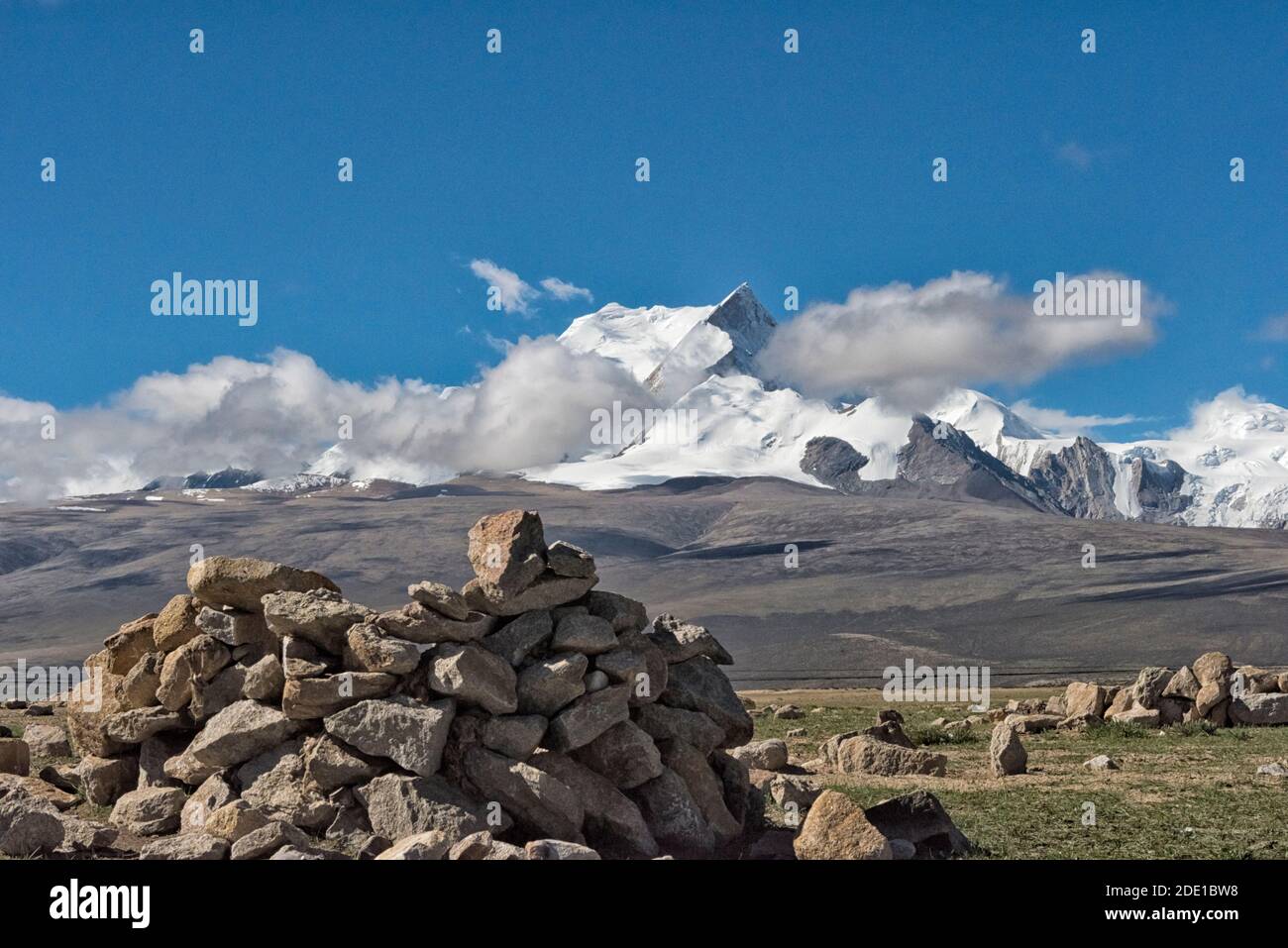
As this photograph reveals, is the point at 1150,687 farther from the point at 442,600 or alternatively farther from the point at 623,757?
the point at 442,600

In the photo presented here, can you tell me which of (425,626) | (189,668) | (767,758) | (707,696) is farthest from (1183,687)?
(189,668)

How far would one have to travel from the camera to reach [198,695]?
18.3 metres

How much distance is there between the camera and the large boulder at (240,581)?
60.2 feet

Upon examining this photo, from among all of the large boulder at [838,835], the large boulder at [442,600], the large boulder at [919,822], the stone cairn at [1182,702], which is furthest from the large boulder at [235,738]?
the stone cairn at [1182,702]

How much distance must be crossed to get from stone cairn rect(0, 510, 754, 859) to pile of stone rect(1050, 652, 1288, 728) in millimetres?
18982

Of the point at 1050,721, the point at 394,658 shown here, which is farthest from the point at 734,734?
the point at 1050,721

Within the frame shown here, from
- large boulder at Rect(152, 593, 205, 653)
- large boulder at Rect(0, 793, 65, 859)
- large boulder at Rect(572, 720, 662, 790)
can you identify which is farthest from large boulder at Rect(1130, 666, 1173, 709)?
large boulder at Rect(0, 793, 65, 859)

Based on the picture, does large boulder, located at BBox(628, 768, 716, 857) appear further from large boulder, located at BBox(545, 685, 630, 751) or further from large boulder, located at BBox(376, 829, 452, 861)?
large boulder, located at BBox(376, 829, 452, 861)

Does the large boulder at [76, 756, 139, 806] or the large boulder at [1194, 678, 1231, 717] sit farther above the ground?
the large boulder at [76, 756, 139, 806]

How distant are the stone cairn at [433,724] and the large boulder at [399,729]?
1.0 inches

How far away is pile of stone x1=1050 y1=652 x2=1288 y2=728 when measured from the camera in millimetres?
33969

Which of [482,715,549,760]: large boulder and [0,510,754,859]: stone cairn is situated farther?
[482,715,549,760]: large boulder
